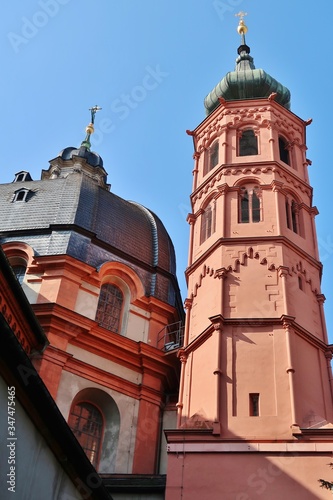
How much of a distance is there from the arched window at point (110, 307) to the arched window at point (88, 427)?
308cm

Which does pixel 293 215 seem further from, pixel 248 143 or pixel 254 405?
pixel 254 405

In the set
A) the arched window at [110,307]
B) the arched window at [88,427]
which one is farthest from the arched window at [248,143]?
the arched window at [88,427]

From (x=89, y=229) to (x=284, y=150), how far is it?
7.84m

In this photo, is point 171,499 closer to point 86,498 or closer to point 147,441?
point 86,498

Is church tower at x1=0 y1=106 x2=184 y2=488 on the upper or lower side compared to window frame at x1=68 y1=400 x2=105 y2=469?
upper

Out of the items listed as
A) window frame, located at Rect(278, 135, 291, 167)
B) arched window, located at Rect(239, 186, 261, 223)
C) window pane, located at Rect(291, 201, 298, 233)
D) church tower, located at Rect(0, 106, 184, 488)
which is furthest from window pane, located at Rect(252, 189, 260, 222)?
church tower, located at Rect(0, 106, 184, 488)

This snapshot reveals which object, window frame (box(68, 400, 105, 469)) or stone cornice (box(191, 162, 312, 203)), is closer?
window frame (box(68, 400, 105, 469))

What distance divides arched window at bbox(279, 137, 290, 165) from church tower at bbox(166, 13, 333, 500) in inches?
2.1

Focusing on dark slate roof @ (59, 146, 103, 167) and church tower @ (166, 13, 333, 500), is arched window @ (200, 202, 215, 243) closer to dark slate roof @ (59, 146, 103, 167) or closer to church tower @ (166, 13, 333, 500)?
church tower @ (166, 13, 333, 500)

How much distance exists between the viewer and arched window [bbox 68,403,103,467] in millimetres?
19016

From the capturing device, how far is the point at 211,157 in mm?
24562

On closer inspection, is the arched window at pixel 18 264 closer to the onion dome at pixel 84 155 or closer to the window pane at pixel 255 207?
the window pane at pixel 255 207


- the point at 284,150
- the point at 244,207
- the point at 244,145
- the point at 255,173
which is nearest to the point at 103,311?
the point at 244,207

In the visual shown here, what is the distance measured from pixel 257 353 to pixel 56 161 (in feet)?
86.0
